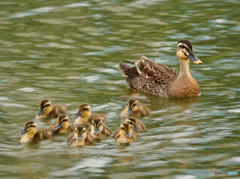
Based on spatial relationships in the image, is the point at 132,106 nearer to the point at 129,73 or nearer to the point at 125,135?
the point at 125,135

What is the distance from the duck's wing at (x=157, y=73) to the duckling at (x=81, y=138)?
316 centimetres

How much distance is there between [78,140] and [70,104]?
2.17 m

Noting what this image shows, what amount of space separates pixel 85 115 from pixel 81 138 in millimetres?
1225

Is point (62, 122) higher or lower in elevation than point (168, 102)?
higher

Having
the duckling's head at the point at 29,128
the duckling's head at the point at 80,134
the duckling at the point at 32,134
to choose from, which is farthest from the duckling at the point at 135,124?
the duckling's head at the point at 29,128

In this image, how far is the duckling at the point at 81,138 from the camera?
7.77 m

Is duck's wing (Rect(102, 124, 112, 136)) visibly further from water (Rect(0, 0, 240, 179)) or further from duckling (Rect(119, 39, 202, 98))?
duckling (Rect(119, 39, 202, 98))

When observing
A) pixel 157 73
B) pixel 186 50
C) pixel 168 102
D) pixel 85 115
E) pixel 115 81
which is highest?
pixel 186 50

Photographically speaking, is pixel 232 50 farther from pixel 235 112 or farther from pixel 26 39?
pixel 26 39

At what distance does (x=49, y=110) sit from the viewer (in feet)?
30.5

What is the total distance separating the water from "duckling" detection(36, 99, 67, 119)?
17 centimetres

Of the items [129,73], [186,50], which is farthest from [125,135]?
[129,73]

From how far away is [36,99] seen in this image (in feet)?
33.3

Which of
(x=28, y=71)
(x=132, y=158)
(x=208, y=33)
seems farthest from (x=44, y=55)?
(x=132, y=158)
